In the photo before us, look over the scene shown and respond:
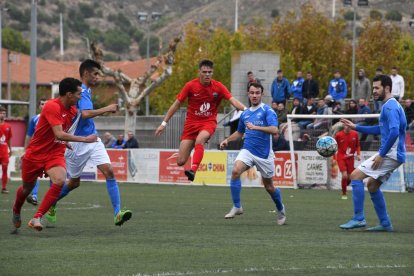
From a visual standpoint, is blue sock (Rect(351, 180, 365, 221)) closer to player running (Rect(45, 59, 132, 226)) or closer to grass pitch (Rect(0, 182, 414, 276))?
grass pitch (Rect(0, 182, 414, 276))

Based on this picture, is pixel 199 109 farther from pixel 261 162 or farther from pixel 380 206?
pixel 380 206

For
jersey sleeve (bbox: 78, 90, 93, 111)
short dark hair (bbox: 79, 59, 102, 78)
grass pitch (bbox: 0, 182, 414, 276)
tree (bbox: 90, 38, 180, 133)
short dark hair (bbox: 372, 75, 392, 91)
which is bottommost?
grass pitch (bbox: 0, 182, 414, 276)

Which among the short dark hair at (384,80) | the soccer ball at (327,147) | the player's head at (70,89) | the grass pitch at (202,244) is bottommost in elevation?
the grass pitch at (202,244)

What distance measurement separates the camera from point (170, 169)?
1335 inches

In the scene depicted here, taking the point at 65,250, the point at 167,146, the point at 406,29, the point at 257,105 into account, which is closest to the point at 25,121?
the point at 167,146

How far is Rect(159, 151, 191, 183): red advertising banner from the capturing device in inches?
1320

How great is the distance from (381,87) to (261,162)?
108 inches

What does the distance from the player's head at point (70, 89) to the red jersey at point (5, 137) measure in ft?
43.4

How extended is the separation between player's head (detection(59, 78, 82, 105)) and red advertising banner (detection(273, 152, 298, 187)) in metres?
18.8

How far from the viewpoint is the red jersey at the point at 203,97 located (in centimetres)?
1780

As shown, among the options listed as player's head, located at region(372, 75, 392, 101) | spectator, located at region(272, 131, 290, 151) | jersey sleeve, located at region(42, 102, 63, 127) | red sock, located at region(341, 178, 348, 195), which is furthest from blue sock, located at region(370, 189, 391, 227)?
spectator, located at region(272, 131, 290, 151)

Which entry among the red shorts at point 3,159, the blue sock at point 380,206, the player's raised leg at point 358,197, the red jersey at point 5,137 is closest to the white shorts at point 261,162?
the player's raised leg at point 358,197

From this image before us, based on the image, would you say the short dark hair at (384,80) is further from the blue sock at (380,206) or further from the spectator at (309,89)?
the spectator at (309,89)

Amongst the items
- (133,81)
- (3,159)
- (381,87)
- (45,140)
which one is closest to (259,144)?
(381,87)
